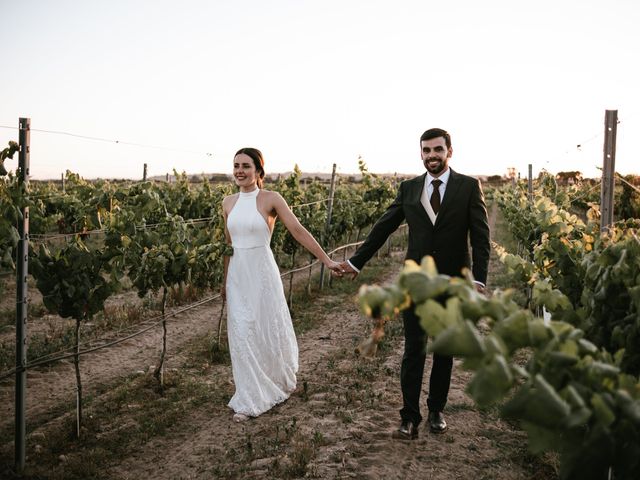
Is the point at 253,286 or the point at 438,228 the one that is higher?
the point at 438,228

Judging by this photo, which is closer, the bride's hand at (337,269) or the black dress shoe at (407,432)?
the black dress shoe at (407,432)

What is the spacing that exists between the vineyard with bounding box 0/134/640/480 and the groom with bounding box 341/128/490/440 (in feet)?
0.70

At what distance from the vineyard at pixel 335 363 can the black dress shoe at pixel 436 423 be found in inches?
3.9

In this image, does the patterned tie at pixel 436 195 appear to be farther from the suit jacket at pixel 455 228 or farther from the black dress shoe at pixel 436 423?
the black dress shoe at pixel 436 423

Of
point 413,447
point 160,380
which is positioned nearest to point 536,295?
point 413,447

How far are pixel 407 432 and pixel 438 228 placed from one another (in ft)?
4.70

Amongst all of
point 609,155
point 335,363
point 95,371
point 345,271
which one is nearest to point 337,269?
point 345,271

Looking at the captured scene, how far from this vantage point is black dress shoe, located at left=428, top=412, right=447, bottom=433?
3715 millimetres

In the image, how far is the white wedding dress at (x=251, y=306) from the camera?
Result: 415cm

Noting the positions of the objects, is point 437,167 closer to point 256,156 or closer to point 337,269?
point 337,269

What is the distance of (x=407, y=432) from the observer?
3.59 metres

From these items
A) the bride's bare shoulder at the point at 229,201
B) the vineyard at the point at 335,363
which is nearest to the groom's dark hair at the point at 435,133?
the vineyard at the point at 335,363

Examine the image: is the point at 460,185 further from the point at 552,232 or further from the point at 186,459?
the point at 186,459

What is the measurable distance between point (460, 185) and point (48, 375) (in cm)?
462
